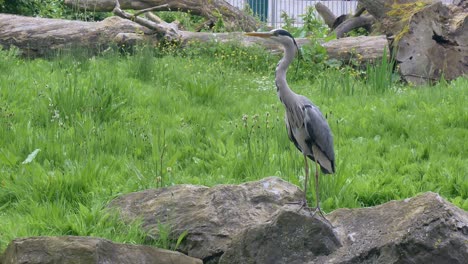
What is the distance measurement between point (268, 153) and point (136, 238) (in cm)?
192

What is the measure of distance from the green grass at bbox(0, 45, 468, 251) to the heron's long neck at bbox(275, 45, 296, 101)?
1.32 meters

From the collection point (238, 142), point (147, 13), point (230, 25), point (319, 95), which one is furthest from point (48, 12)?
point (238, 142)

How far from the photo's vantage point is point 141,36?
11.0 m

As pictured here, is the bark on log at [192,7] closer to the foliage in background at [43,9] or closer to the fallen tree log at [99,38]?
the foliage in background at [43,9]

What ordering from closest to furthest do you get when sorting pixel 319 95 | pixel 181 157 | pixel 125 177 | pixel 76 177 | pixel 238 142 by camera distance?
pixel 76 177, pixel 125 177, pixel 181 157, pixel 238 142, pixel 319 95

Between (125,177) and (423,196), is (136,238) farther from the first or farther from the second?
(423,196)

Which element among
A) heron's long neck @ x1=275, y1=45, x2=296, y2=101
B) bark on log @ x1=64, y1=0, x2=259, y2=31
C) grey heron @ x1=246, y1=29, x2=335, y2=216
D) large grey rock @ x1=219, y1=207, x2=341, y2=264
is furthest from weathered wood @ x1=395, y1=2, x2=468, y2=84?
large grey rock @ x1=219, y1=207, x2=341, y2=264

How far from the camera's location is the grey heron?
4.35m

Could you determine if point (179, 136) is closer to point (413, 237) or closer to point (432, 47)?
point (413, 237)

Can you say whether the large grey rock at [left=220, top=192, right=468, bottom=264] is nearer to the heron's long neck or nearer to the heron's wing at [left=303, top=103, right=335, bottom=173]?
the heron's wing at [left=303, top=103, right=335, bottom=173]

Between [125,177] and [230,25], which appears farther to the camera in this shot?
[230,25]

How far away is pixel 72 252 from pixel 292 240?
1.28 meters

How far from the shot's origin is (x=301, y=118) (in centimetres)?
446

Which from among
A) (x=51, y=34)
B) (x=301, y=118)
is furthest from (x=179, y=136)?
(x=51, y=34)
